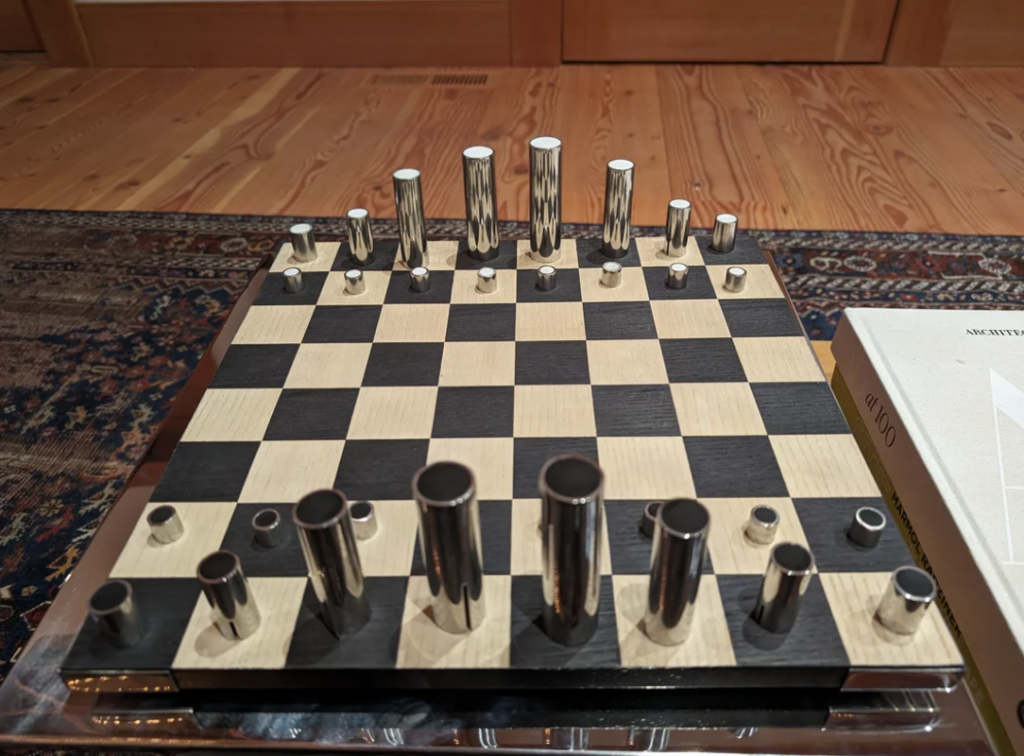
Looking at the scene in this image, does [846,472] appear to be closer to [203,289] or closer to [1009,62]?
[203,289]

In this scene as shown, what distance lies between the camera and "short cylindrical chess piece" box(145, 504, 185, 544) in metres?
0.65

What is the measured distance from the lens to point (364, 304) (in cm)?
97

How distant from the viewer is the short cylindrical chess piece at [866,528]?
631 mm

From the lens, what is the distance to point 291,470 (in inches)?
28.8

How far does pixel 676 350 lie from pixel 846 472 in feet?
0.77

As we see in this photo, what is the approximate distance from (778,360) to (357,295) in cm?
52

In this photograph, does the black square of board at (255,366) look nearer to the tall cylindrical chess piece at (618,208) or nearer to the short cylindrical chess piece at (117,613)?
the short cylindrical chess piece at (117,613)

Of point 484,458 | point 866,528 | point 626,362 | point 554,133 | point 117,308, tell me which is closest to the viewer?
point 866,528

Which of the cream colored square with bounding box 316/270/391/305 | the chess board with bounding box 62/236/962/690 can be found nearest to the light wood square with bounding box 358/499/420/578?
the chess board with bounding box 62/236/962/690

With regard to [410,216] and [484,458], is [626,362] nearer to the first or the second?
[484,458]

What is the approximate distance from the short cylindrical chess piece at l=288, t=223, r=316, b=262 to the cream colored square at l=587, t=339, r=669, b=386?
43cm

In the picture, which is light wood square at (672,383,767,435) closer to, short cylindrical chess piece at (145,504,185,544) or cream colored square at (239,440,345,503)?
cream colored square at (239,440,345,503)

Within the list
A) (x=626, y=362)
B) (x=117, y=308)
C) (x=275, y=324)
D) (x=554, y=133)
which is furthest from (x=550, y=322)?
(x=554, y=133)

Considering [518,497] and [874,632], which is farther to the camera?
[518,497]
